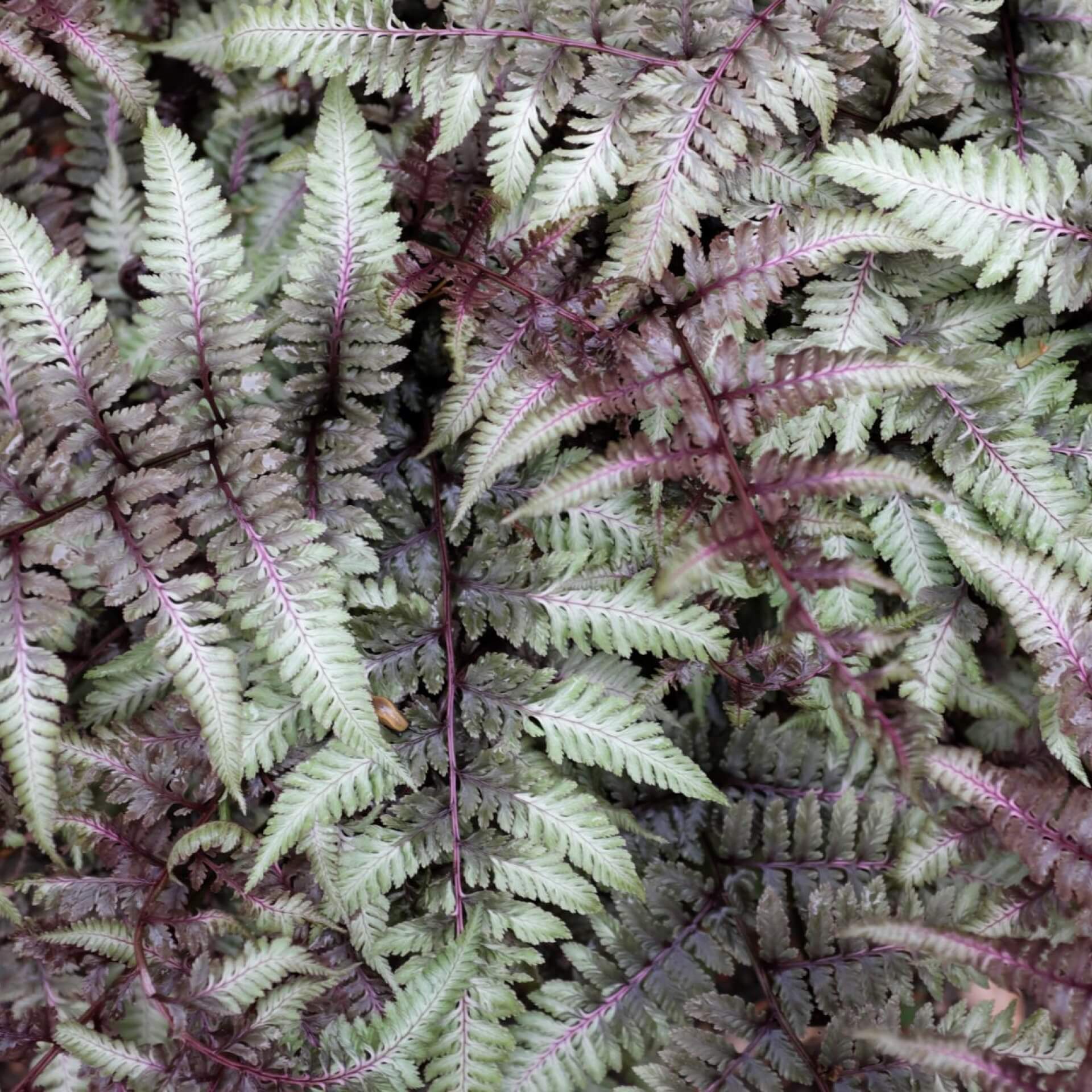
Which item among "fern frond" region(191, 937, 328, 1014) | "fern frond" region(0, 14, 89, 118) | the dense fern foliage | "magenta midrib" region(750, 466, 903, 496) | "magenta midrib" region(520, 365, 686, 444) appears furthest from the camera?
"fern frond" region(0, 14, 89, 118)

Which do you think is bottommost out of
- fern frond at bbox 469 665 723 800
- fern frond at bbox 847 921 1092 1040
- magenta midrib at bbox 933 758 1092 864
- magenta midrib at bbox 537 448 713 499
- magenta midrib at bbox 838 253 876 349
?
fern frond at bbox 469 665 723 800

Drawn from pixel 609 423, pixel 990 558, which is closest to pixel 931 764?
pixel 990 558

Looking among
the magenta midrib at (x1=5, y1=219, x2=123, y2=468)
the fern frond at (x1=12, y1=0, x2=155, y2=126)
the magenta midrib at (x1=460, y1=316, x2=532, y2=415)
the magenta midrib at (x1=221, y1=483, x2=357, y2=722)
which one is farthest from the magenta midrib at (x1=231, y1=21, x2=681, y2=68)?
the magenta midrib at (x1=221, y1=483, x2=357, y2=722)

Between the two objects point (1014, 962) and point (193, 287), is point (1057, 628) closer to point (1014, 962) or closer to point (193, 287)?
point (1014, 962)

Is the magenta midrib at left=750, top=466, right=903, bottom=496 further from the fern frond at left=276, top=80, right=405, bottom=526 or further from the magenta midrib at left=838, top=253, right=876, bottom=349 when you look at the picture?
the fern frond at left=276, top=80, right=405, bottom=526

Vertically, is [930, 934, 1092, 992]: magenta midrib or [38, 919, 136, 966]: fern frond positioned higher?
[930, 934, 1092, 992]: magenta midrib

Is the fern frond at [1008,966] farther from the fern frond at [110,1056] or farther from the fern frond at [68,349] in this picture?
the fern frond at [68,349]

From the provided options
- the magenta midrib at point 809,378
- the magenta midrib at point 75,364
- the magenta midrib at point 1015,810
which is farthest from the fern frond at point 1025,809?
the magenta midrib at point 75,364

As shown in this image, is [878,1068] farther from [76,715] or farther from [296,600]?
[76,715]
